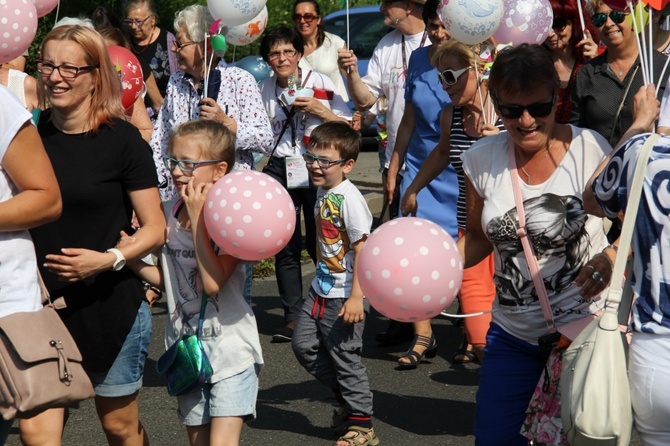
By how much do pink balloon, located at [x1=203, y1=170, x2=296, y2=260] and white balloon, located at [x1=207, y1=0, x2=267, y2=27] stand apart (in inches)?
98.0

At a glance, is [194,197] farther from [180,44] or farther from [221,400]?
[180,44]

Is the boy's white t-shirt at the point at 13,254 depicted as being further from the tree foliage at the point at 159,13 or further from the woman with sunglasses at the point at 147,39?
the tree foliage at the point at 159,13

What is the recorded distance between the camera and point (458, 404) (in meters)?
5.94

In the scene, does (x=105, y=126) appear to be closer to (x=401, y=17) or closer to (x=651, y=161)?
(x=651, y=161)

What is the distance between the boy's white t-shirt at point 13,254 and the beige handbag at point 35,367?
0.16 ft

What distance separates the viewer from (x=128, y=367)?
4172 mm

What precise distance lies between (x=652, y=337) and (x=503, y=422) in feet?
3.50

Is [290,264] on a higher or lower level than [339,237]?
lower

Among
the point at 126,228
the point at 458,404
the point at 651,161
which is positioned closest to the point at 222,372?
the point at 126,228

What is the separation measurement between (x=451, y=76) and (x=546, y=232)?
6.79 feet

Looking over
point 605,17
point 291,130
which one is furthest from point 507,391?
point 291,130

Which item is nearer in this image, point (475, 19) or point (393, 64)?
point (475, 19)

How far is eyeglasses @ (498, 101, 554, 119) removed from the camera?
149 inches

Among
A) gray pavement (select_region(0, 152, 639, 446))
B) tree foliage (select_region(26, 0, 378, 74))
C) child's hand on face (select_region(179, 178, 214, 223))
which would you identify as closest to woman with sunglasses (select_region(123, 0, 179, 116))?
tree foliage (select_region(26, 0, 378, 74))
